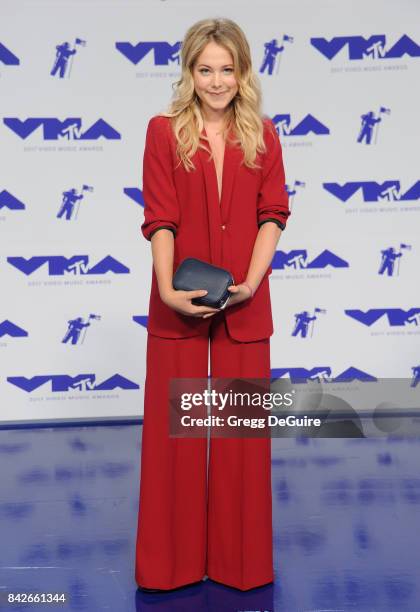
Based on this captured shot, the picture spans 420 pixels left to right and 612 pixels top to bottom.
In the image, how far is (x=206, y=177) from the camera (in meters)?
2.28

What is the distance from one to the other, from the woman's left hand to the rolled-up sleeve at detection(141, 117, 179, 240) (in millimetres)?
262

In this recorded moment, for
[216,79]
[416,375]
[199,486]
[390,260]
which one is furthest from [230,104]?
[416,375]

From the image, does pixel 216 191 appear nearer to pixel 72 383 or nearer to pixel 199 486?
pixel 199 486

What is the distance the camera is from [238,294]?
2.26 metres

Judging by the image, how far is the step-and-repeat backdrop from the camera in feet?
14.4

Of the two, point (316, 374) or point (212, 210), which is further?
point (316, 374)

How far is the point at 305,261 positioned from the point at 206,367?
226cm

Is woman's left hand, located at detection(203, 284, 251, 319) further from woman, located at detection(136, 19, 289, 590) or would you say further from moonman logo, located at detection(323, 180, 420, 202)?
moonman logo, located at detection(323, 180, 420, 202)

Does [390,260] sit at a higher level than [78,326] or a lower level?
higher

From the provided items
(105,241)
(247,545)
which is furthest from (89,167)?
(247,545)

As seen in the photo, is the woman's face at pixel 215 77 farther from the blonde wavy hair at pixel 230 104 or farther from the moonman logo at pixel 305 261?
the moonman logo at pixel 305 261

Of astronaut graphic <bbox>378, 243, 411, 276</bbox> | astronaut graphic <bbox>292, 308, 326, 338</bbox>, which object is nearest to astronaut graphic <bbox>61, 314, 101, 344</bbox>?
astronaut graphic <bbox>292, 308, 326, 338</bbox>

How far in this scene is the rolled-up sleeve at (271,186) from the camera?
2.36 metres

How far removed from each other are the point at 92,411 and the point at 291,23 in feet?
7.92
